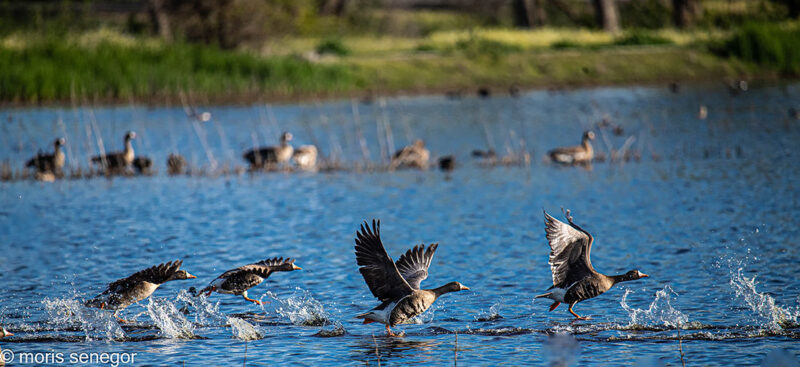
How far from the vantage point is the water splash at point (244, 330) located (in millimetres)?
11719

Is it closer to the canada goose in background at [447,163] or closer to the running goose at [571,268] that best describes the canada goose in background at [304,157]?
the canada goose in background at [447,163]

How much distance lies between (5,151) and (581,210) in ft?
63.0

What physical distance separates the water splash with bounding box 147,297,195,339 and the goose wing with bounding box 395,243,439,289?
2.65m

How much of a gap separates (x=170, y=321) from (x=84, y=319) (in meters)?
1.15

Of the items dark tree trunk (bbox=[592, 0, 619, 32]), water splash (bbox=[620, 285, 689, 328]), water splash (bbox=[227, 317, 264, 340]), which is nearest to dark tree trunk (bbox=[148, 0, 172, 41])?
dark tree trunk (bbox=[592, 0, 619, 32])

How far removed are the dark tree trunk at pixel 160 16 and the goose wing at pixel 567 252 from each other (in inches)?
1950

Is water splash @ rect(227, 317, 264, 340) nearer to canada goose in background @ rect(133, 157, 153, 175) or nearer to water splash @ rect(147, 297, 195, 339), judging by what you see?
water splash @ rect(147, 297, 195, 339)

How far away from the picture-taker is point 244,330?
38.6 ft

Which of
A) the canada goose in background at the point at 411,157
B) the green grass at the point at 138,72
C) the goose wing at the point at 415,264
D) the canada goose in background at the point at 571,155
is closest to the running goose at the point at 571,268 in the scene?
the goose wing at the point at 415,264

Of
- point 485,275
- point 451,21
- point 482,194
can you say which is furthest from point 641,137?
point 451,21

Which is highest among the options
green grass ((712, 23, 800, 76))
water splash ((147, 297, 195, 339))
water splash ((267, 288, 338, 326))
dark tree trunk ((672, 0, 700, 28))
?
dark tree trunk ((672, 0, 700, 28))

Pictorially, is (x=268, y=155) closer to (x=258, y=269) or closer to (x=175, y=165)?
(x=175, y=165)

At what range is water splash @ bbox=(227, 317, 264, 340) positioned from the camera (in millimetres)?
11719

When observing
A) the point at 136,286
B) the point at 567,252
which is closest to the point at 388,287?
the point at 567,252
